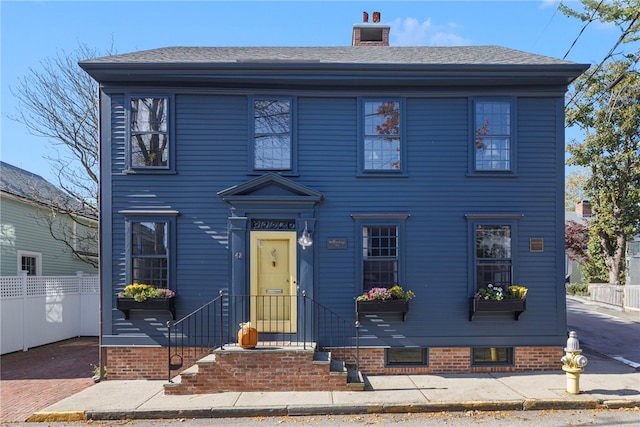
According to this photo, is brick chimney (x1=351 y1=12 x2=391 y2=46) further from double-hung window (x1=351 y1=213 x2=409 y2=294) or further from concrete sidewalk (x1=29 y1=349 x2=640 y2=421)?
concrete sidewalk (x1=29 y1=349 x2=640 y2=421)

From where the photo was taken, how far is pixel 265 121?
8773mm

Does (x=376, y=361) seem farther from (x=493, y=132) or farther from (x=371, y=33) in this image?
(x=371, y=33)

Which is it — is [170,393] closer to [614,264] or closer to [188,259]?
[188,259]

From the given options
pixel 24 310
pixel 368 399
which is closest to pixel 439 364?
pixel 368 399

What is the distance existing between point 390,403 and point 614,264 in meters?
17.9

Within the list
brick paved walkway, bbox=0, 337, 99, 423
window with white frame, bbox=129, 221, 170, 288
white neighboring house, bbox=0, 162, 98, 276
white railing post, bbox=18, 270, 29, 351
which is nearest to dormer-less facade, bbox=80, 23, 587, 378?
window with white frame, bbox=129, 221, 170, 288

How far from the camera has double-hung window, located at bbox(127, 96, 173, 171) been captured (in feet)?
28.4

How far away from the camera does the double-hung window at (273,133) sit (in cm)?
874

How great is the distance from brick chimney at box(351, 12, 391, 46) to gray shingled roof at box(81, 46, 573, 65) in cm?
95

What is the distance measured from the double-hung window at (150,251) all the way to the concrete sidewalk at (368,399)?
1955mm

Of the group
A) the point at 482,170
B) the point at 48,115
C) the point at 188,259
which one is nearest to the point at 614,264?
the point at 482,170

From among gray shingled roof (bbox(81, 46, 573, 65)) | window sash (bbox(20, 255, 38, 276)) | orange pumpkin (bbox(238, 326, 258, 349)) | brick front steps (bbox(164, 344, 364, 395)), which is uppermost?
gray shingled roof (bbox(81, 46, 573, 65))

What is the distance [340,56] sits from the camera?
390 inches

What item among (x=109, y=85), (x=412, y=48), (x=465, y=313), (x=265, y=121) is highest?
(x=412, y=48)
